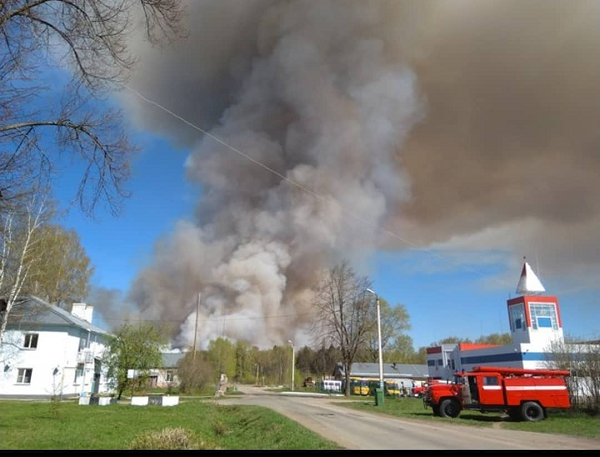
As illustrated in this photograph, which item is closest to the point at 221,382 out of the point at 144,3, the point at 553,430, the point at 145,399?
the point at 145,399

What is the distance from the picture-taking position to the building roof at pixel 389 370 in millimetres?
76438

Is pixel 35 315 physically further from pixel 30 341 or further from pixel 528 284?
pixel 528 284

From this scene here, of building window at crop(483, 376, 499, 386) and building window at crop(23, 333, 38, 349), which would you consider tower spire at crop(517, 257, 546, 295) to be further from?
building window at crop(23, 333, 38, 349)

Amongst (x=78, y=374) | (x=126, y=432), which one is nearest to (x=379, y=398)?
(x=126, y=432)

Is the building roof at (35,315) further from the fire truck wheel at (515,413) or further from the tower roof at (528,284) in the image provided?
the tower roof at (528,284)

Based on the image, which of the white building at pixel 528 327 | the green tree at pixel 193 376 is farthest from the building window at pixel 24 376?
the white building at pixel 528 327

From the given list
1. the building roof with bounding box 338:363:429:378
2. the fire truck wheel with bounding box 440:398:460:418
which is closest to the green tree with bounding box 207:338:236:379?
the building roof with bounding box 338:363:429:378

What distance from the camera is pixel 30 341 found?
33.0m

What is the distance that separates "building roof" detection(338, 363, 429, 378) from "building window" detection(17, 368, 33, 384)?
51.9 metres

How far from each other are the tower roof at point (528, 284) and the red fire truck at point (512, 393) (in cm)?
3044

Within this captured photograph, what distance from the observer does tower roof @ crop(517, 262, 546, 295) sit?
153 ft

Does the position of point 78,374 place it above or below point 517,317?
below

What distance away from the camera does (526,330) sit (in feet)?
143

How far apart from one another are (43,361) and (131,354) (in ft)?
29.9
